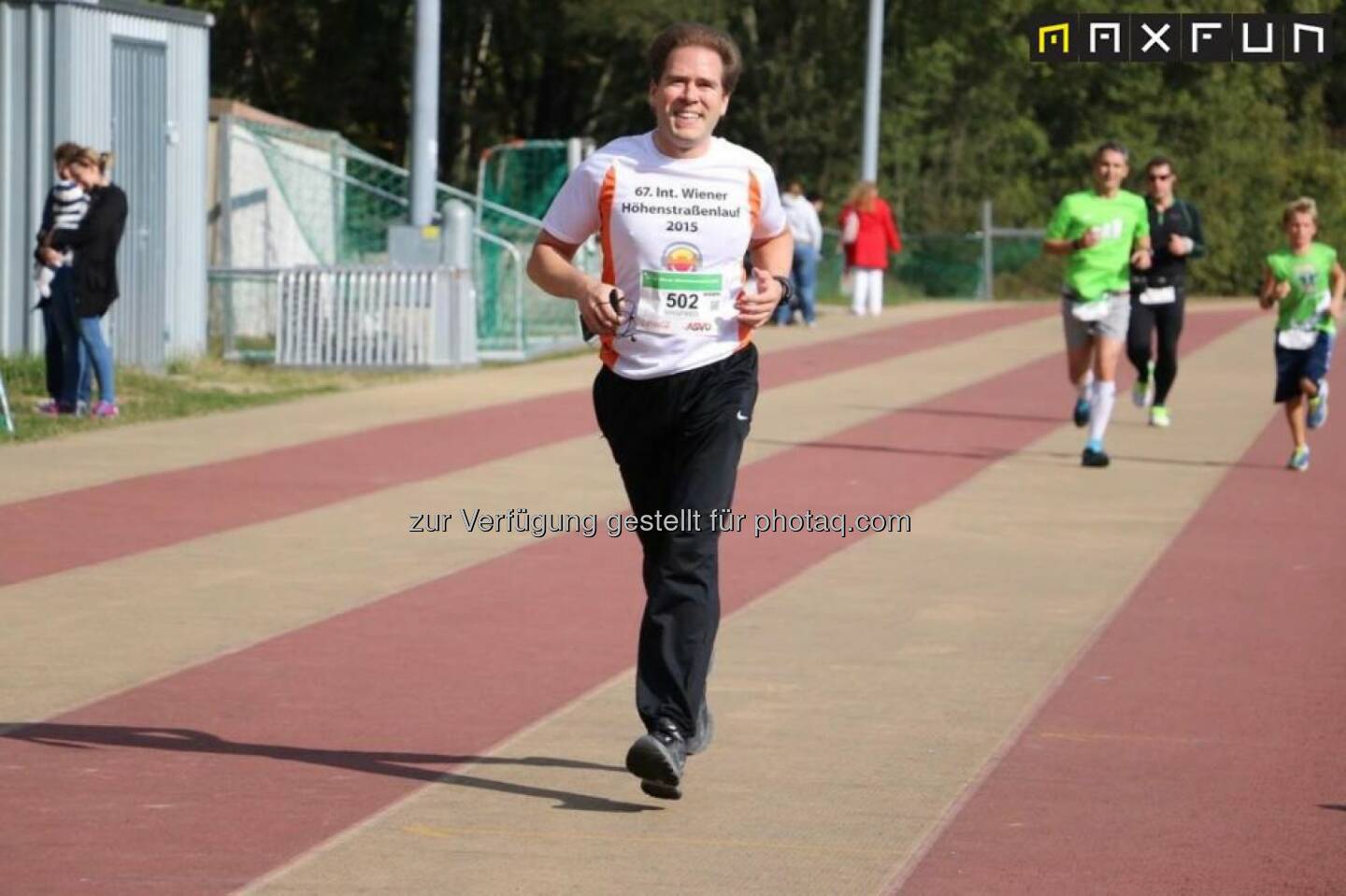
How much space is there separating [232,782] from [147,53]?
45.7 ft

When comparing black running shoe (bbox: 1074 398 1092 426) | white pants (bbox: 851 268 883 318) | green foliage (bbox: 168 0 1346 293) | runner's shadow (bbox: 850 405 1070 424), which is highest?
green foliage (bbox: 168 0 1346 293)

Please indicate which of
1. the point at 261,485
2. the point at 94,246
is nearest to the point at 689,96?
the point at 261,485

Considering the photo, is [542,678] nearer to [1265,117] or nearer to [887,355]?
[887,355]

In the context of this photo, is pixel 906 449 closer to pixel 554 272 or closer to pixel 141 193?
pixel 141 193

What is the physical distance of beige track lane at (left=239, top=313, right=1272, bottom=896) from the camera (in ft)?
19.1

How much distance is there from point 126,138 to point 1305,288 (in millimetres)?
9015

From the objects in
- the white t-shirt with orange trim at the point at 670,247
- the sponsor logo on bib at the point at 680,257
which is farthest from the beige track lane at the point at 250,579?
the sponsor logo on bib at the point at 680,257

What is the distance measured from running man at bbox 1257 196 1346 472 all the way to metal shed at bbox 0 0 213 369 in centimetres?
856

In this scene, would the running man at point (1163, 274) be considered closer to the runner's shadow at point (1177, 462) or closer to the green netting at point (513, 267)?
the runner's shadow at point (1177, 462)

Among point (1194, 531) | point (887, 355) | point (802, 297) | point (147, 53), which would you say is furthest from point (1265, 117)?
point (1194, 531)

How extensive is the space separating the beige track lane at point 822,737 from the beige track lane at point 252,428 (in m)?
4.27

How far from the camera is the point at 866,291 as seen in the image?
3319 centimetres

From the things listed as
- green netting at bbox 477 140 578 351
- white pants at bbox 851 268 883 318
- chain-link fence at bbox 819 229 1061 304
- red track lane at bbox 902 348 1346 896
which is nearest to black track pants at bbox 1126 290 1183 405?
red track lane at bbox 902 348 1346 896

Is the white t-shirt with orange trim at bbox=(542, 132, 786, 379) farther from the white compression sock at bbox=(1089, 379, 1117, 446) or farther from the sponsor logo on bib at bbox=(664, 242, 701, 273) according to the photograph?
the white compression sock at bbox=(1089, 379, 1117, 446)
